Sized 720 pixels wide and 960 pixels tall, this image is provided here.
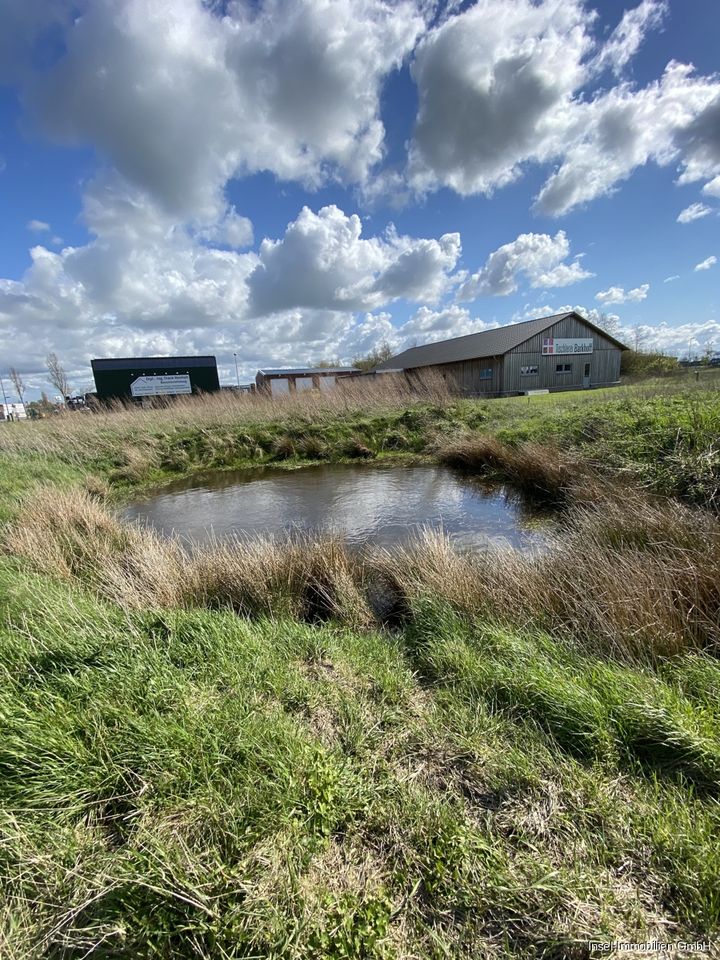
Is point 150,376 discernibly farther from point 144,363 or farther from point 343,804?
point 343,804

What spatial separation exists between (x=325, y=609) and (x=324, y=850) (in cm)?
258

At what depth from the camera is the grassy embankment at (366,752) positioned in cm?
148

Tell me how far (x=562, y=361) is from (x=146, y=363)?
34.3 meters

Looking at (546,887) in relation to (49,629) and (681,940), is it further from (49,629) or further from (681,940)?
(49,629)

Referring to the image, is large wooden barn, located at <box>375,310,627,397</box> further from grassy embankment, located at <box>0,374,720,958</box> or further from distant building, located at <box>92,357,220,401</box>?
grassy embankment, located at <box>0,374,720,958</box>

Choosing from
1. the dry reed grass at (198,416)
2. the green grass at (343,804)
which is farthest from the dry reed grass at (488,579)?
the dry reed grass at (198,416)

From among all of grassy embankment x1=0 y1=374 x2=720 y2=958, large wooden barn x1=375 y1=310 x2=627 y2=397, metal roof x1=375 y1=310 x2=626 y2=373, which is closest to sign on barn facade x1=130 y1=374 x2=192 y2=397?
large wooden barn x1=375 y1=310 x2=627 y2=397

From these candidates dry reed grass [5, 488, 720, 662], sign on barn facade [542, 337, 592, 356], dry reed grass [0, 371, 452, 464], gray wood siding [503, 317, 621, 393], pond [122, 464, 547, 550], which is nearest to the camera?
dry reed grass [5, 488, 720, 662]

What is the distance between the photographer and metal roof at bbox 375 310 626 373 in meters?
29.5

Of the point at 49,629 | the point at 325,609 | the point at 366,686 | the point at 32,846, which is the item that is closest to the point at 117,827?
the point at 32,846

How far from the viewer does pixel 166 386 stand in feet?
111

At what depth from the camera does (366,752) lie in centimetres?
218

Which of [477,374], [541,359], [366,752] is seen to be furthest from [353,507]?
[541,359]

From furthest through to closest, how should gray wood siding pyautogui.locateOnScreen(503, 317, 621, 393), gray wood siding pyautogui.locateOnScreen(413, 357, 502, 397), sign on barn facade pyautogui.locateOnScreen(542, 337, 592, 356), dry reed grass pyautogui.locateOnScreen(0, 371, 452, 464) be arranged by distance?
1. sign on barn facade pyautogui.locateOnScreen(542, 337, 592, 356)
2. gray wood siding pyautogui.locateOnScreen(413, 357, 502, 397)
3. gray wood siding pyautogui.locateOnScreen(503, 317, 621, 393)
4. dry reed grass pyautogui.locateOnScreen(0, 371, 452, 464)
